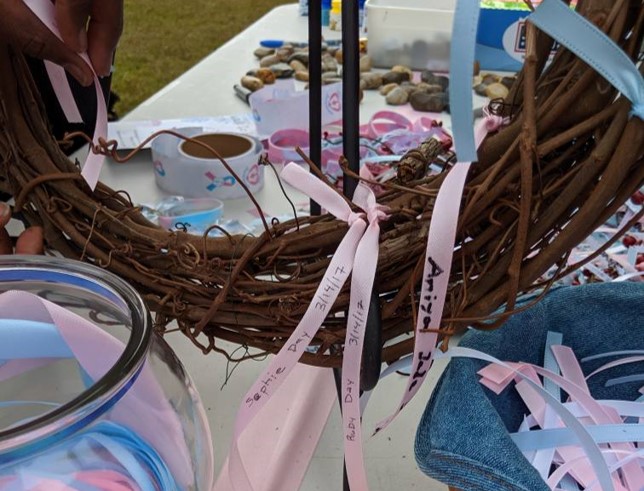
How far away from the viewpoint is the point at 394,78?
97 centimetres

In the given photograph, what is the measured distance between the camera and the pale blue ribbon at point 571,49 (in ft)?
0.73

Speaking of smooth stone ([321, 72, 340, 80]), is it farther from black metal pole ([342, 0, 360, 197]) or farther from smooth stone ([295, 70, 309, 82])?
black metal pole ([342, 0, 360, 197])

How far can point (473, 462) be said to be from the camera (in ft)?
0.95

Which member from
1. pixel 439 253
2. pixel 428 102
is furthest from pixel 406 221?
pixel 428 102

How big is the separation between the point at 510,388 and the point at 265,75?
70cm

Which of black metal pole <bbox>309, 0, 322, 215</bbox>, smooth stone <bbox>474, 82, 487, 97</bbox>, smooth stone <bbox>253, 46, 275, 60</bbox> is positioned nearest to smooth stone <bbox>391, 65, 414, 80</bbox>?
smooth stone <bbox>474, 82, 487, 97</bbox>

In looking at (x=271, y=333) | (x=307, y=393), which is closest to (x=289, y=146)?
(x=307, y=393)

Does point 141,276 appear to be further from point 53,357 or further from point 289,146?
point 289,146

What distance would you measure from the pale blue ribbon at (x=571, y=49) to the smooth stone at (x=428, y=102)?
0.65 metres

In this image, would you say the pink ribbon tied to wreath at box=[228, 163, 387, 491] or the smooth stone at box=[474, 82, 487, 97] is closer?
the pink ribbon tied to wreath at box=[228, 163, 387, 491]

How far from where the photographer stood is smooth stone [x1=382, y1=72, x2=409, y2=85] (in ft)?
3.18

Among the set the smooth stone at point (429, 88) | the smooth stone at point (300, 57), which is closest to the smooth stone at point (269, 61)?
the smooth stone at point (300, 57)

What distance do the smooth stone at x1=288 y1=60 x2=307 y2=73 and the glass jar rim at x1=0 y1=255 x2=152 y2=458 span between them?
79cm

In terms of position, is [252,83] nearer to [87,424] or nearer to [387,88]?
[387,88]
